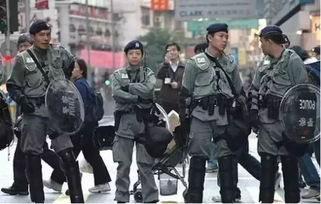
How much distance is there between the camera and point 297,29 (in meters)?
30.7

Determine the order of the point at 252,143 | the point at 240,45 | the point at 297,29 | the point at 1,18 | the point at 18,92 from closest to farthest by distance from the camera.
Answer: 1. the point at 18,92
2. the point at 1,18
3. the point at 252,143
4. the point at 297,29
5. the point at 240,45

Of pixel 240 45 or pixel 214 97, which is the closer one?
pixel 214 97

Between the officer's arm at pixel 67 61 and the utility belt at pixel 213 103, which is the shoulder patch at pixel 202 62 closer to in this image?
the utility belt at pixel 213 103

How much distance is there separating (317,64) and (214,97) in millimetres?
2084

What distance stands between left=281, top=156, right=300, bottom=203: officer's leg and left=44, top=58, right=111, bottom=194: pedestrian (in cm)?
275

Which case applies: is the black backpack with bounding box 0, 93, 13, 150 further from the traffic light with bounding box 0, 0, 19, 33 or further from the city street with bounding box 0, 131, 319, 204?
the traffic light with bounding box 0, 0, 19, 33

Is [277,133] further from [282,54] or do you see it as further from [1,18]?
[1,18]

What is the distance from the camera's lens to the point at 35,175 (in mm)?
7746

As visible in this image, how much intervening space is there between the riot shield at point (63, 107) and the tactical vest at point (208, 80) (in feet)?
4.09

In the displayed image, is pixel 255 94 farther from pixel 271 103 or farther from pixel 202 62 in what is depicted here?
pixel 202 62

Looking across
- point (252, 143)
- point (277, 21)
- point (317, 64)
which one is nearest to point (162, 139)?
point (317, 64)

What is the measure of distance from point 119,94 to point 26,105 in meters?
0.99

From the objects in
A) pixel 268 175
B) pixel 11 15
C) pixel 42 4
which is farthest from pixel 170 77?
pixel 42 4

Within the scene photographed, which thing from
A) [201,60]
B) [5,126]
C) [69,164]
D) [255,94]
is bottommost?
[69,164]
